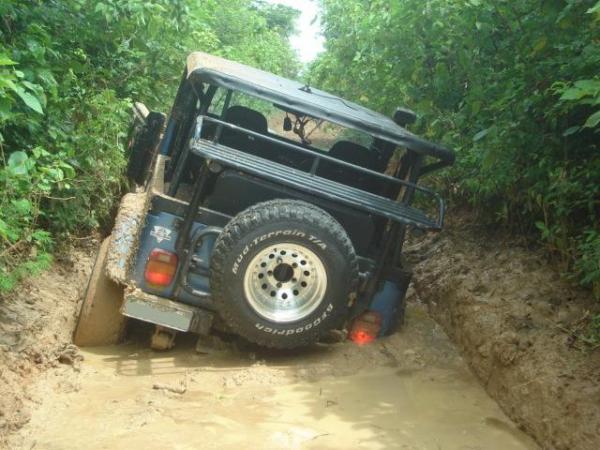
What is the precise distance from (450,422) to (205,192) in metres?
2.07

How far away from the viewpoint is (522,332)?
148 inches

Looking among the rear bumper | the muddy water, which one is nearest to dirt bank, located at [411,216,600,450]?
the muddy water

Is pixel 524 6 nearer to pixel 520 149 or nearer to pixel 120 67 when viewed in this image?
pixel 520 149

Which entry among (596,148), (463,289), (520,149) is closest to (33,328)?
(463,289)

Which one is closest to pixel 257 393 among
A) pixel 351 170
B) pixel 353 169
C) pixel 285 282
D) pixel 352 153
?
pixel 285 282

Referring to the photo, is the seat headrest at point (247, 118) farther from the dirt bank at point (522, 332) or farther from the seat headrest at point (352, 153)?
the dirt bank at point (522, 332)

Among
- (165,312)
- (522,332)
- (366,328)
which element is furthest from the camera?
(366,328)

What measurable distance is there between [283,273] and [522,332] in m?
1.47

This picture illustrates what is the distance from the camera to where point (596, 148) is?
4.11 m

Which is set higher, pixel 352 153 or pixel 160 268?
pixel 352 153

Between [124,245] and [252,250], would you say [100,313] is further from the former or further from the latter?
[252,250]

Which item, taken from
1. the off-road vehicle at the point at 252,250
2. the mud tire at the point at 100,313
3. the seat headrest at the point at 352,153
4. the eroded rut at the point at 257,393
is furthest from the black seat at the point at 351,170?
the mud tire at the point at 100,313

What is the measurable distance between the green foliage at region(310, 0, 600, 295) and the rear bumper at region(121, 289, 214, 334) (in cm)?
211

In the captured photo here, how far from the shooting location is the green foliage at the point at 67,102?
3.62 meters
